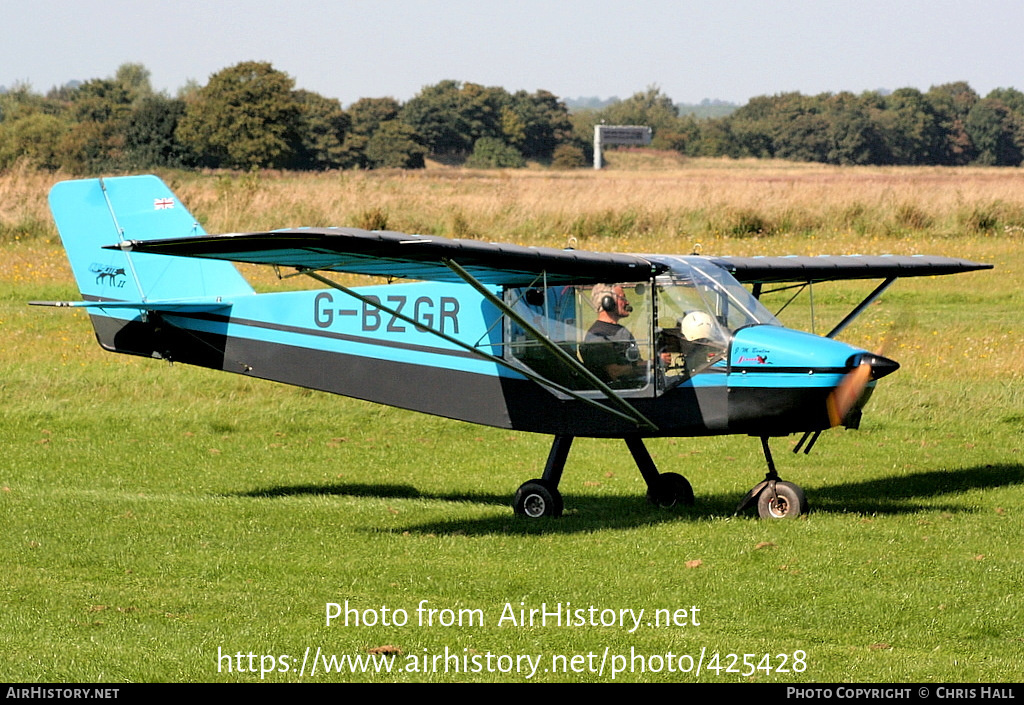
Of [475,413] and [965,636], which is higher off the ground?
[475,413]

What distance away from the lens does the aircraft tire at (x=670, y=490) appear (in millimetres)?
12531

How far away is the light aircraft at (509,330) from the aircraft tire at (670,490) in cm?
1

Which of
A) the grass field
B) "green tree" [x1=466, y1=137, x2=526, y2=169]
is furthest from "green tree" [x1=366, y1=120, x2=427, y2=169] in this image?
the grass field

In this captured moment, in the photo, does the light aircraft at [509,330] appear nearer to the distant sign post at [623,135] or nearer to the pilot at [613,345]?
the pilot at [613,345]

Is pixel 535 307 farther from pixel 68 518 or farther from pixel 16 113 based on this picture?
pixel 16 113

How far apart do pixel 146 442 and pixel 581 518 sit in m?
7.18

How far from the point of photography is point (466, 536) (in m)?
11.0

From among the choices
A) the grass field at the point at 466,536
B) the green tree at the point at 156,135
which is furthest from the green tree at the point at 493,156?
the grass field at the point at 466,536

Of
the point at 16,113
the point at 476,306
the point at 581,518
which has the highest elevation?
the point at 16,113

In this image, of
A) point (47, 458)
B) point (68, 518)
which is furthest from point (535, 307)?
point (47, 458)

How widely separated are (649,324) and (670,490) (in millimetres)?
2115

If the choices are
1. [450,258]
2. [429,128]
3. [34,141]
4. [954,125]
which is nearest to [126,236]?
[450,258]

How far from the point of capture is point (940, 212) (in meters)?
35.7

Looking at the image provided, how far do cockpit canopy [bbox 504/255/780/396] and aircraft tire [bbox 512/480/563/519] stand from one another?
1.14 m
